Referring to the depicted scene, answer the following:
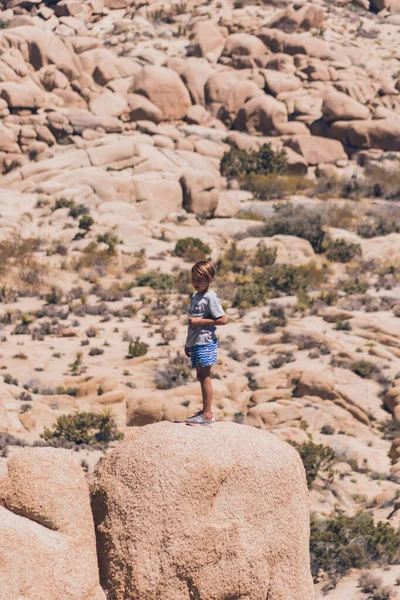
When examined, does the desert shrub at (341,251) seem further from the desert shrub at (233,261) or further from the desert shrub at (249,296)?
the desert shrub at (249,296)

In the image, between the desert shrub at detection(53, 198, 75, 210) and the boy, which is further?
the desert shrub at detection(53, 198, 75, 210)

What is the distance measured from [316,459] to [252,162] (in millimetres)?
26860

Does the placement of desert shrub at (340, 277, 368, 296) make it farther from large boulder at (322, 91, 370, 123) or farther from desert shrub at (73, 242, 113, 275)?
large boulder at (322, 91, 370, 123)

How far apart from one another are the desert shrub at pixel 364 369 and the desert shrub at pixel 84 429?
6738 mm

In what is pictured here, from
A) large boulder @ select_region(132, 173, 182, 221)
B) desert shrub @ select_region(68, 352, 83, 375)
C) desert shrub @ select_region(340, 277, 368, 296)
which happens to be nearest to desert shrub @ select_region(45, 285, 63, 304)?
desert shrub @ select_region(68, 352, 83, 375)

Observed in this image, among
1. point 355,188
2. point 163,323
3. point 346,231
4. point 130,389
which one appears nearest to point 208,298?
point 130,389

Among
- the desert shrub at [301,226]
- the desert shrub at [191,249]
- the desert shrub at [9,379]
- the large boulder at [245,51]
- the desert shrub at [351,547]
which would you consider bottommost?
the desert shrub at [301,226]

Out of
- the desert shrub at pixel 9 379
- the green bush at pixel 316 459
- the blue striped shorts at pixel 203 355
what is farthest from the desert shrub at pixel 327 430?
the blue striped shorts at pixel 203 355

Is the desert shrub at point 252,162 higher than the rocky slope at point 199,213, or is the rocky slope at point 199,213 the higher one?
the rocky slope at point 199,213

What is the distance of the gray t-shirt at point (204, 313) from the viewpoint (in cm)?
665

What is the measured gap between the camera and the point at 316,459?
14.4m

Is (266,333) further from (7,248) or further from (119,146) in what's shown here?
(119,146)

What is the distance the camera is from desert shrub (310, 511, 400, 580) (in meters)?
11.2

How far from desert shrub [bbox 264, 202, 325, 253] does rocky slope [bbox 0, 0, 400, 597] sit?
207 millimetres
